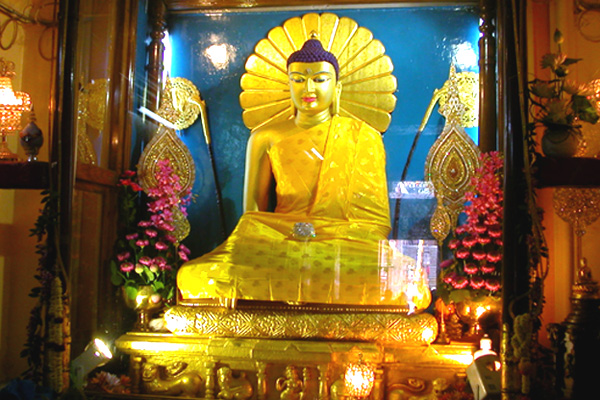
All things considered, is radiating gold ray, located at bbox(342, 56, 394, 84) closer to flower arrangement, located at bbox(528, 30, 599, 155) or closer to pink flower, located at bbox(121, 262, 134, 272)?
flower arrangement, located at bbox(528, 30, 599, 155)

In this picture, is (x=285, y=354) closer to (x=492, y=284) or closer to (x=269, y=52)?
(x=492, y=284)

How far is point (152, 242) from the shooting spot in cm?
422

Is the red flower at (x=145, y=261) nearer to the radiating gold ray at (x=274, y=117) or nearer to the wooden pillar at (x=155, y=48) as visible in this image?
the wooden pillar at (x=155, y=48)

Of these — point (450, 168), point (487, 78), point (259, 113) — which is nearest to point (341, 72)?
point (259, 113)

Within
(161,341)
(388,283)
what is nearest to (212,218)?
(161,341)

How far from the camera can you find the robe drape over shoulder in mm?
3684

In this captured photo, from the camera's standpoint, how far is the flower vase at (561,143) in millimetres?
2742

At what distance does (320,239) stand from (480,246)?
1055 millimetres

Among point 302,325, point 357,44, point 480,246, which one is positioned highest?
point 357,44

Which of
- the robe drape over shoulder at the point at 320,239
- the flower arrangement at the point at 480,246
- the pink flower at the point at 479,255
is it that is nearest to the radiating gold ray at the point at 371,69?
the robe drape over shoulder at the point at 320,239

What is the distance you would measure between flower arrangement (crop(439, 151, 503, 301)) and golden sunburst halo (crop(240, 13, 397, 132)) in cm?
116

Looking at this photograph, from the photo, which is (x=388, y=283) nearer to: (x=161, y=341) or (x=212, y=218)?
(x=161, y=341)

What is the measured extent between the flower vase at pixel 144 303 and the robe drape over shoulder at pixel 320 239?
0.27 m

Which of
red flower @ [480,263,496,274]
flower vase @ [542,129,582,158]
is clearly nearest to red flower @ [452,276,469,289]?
red flower @ [480,263,496,274]
